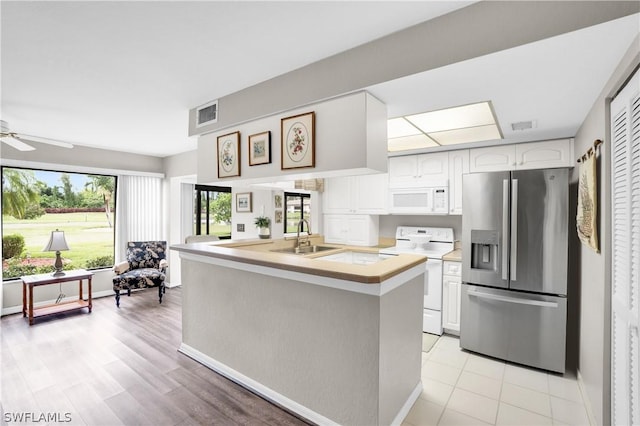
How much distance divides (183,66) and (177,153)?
3.63 meters

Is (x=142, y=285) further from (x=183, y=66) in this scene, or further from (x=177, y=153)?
(x=183, y=66)

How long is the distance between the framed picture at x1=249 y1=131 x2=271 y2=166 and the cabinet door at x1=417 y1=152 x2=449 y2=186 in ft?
7.54

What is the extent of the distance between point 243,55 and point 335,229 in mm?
3210

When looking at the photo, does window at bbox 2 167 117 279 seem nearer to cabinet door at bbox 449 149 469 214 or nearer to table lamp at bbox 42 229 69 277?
table lamp at bbox 42 229 69 277

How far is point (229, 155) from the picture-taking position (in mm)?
2861

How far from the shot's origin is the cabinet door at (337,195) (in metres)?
4.67

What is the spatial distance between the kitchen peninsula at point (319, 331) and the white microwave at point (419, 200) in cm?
170

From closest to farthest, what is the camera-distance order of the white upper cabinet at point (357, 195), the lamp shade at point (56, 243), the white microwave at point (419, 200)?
1. the white microwave at point (419, 200)
2. the lamp shade at point (56, 243)
3. the white upper cabinet at point (357, 195)

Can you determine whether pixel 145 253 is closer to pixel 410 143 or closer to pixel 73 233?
pixel 73 233

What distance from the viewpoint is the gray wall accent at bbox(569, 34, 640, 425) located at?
178cm

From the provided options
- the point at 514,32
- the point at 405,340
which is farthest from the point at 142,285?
the point at 514,32

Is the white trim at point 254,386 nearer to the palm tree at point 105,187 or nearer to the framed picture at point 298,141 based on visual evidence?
the framed picture at point 298,141

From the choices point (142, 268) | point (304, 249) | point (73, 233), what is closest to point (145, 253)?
point (142, 268)

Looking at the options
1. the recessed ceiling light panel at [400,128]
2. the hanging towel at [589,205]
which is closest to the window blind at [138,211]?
the recessed ceiling light panel at [400,128]
